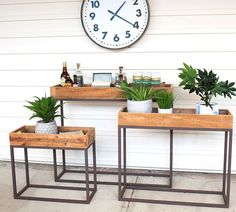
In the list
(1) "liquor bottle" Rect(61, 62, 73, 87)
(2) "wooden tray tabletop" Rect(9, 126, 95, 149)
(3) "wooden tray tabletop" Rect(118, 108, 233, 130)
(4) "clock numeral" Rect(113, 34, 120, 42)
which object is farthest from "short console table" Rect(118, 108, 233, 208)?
(4) "clock numeral" Rect(113, 34, 120, 42)

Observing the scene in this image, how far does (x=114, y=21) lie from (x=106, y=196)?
1.54 meters

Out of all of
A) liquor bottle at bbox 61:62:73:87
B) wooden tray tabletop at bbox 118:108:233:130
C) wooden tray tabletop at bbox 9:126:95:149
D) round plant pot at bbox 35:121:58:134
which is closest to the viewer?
wooden tray tabletop at bbox 118:108:233:130

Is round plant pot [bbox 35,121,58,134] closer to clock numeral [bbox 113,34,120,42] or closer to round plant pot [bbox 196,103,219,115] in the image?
clock numeral [bbox 113,34,120,42]

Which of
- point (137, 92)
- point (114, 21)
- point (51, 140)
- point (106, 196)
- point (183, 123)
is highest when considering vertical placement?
point (114, 21)

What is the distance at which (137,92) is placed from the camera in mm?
2639

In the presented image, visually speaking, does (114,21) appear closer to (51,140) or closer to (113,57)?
(113,57)

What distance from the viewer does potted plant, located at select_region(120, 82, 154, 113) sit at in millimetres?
2619

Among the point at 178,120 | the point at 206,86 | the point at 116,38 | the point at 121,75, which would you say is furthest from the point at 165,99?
the point at 116,38

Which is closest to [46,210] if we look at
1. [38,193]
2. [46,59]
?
[38,193]

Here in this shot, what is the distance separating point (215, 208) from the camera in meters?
2.56

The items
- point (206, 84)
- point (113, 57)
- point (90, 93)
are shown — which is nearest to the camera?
point (206, 84)

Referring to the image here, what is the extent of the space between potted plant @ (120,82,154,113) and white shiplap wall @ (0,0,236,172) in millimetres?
459

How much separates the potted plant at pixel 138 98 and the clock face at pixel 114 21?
1.80 ft

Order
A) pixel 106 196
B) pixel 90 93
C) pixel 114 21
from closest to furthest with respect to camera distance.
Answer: pixel 106 196
pixel 90 93
pixel 114 21
